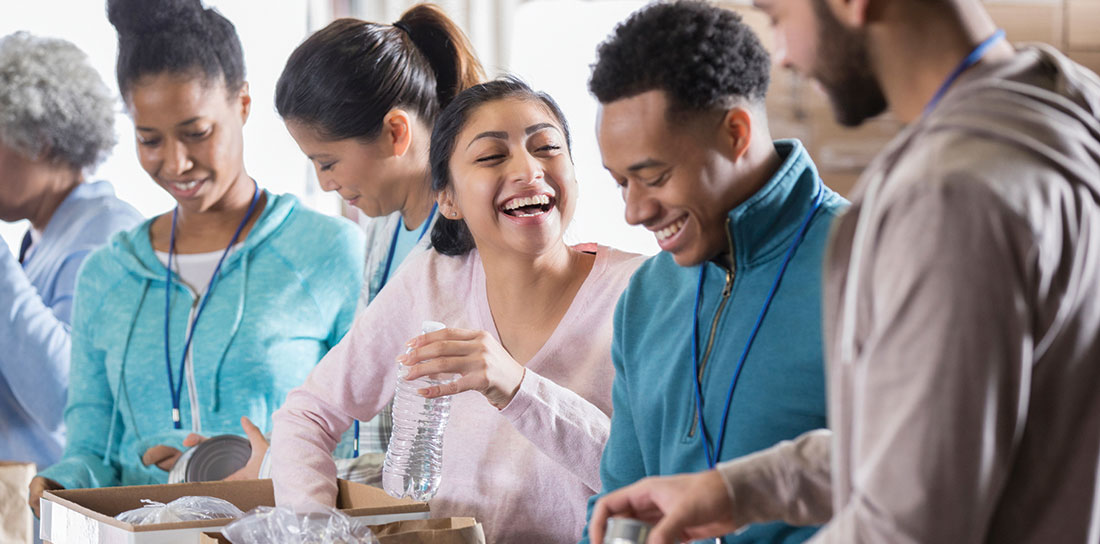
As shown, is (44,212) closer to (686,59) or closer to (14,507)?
(14,507)

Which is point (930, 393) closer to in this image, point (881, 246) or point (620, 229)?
point (881, 246)

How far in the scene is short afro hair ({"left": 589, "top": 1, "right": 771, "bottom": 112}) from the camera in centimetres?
109

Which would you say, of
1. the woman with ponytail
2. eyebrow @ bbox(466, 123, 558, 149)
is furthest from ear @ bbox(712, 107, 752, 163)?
the woman with ponytail

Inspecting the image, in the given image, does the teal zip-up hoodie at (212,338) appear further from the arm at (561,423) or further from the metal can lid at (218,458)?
the arm at (561,423)

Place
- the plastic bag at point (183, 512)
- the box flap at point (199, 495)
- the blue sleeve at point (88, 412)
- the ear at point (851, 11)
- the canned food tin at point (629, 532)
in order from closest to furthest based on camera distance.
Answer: the ear at point (851, 11) → the canned food tin at point (629, 532) → the plastic bag at point (183, 512) → the box flap at point (199, 495) → the blue sleeve at point (88, 412)

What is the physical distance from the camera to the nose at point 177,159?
2.48 m

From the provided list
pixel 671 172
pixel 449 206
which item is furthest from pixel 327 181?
pixel 671 172

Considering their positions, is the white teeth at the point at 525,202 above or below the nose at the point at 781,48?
below

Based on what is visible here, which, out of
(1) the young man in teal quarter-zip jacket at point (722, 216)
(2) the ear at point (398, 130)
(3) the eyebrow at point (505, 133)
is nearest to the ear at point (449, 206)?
(3) the eyebrow at point (505, 133)

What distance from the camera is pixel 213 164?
2.50m

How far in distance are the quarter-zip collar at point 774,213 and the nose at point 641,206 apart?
0.26 feet

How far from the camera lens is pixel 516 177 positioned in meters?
1.52

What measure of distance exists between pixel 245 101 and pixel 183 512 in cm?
150

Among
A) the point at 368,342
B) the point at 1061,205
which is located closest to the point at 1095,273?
the point at 1061,205
